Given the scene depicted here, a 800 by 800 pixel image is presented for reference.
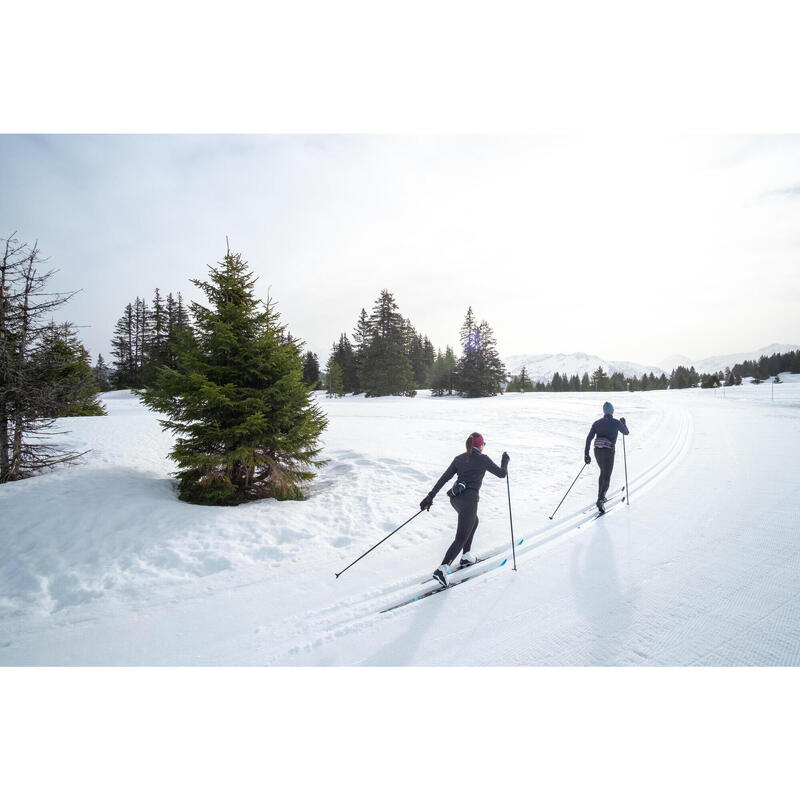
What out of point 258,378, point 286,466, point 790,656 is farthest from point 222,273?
point 790,656

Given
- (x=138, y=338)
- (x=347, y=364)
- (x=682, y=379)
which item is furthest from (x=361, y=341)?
(x=682, y=379)

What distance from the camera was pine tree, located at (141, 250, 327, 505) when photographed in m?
6.86

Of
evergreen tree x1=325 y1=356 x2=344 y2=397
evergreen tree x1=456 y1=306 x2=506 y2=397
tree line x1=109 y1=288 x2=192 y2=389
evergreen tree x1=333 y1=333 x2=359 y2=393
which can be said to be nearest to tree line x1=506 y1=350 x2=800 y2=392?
evergreen tree x1=456 y1=306 x2=506 y2=397

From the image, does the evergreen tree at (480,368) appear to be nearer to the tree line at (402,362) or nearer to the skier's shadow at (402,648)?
the tree line at (402,362)

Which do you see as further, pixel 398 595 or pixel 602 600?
pixel 398 595

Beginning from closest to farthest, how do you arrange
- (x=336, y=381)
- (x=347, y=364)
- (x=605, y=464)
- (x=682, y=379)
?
(x=605, y=464), (x=336, y=381), (x=347, y=364), (x=682, y=379)

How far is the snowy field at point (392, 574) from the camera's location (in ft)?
11.3

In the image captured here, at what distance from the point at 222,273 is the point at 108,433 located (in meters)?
9.18

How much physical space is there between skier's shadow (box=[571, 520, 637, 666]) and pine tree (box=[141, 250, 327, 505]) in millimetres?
5542

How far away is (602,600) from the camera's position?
388 cm

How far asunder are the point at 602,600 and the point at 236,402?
22.3 feet

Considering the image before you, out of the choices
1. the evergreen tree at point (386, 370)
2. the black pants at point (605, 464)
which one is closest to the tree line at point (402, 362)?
the evergreen tree at point (386, 370)

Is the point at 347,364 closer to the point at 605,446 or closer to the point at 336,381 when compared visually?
the point at 336,381

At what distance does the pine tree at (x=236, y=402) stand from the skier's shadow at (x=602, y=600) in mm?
5542
